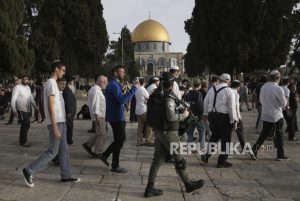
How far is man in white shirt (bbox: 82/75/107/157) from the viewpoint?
8930 mm

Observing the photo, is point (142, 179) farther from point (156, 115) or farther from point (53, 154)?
point (156, 115)

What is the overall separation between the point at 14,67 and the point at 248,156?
2436 cm

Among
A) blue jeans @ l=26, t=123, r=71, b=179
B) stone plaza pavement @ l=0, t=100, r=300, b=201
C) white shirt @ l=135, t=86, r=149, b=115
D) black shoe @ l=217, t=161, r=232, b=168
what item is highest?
white shirt @ l=135, t=86, r=149, b=115

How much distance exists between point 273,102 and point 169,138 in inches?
139

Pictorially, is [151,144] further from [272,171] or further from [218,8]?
[218,8]

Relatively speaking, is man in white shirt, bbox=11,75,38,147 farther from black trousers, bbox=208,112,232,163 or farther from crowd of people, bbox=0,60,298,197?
black trousers, bbox=208,112,232,163

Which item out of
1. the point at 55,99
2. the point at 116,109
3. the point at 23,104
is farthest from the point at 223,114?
the point at 23,104

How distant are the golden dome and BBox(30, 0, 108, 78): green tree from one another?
216 ft

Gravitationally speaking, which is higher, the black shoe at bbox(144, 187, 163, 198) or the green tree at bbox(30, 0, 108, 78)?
the green tree at bbox(30, 0, 108, 78)

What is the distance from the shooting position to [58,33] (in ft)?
144

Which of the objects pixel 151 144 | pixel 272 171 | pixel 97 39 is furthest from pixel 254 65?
pixel 272 171

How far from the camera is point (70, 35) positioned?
4597 cm

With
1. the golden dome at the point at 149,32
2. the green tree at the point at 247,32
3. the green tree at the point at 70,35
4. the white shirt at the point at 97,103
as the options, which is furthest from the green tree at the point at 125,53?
the golden dome at the point at 149,32

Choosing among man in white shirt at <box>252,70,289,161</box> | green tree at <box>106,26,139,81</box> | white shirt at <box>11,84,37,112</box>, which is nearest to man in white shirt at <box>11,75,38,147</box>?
white shirt at <box>11,84,37,112</box>
